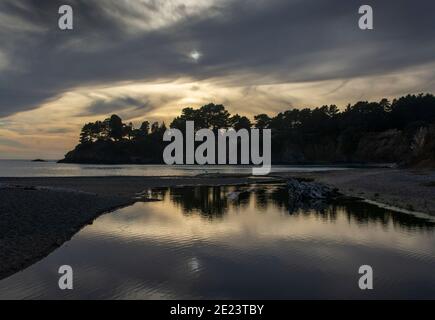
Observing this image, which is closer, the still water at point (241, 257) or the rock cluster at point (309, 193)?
the still water at point (241, 257)

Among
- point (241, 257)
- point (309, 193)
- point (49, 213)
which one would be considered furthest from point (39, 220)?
point (309, 193)

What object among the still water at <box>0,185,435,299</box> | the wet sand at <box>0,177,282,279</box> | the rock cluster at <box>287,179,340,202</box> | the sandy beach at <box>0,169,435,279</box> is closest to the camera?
the still water at <box>0,185,435,299</box>

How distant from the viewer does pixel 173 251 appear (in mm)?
21672

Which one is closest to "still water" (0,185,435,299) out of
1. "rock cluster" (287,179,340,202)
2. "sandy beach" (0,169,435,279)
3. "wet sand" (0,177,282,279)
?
"wet sand" (0,177,282,279)

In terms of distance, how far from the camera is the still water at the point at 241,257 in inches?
595

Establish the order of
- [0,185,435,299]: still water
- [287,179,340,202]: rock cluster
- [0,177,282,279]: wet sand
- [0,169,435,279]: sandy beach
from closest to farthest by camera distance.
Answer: [0,185,435,299]: still water, [0,177,282,279]: wet sand, [0,169,435,279]: sandy beach, [287,179,340,202]: rock cluster

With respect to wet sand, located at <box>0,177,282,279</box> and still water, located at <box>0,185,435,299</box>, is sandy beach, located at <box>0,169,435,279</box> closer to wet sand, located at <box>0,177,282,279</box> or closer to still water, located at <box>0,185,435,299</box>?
wet sand, located at <box>0,177,282,279</box>

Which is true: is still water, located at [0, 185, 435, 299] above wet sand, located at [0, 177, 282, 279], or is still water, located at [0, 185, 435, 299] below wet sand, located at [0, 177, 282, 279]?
below

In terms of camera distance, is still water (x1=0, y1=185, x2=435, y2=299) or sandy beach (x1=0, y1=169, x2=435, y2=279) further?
sandy beach (x1=0, y1=169, x2=435, y2=279)

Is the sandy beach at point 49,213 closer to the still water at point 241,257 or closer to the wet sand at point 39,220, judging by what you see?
the wet sand at point 39,220

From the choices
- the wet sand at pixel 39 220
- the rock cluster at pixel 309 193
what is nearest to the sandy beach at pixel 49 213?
the wet sand at pixel 39 220

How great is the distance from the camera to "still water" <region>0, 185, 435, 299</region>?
1512 centimetres

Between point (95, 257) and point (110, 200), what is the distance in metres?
21.6
